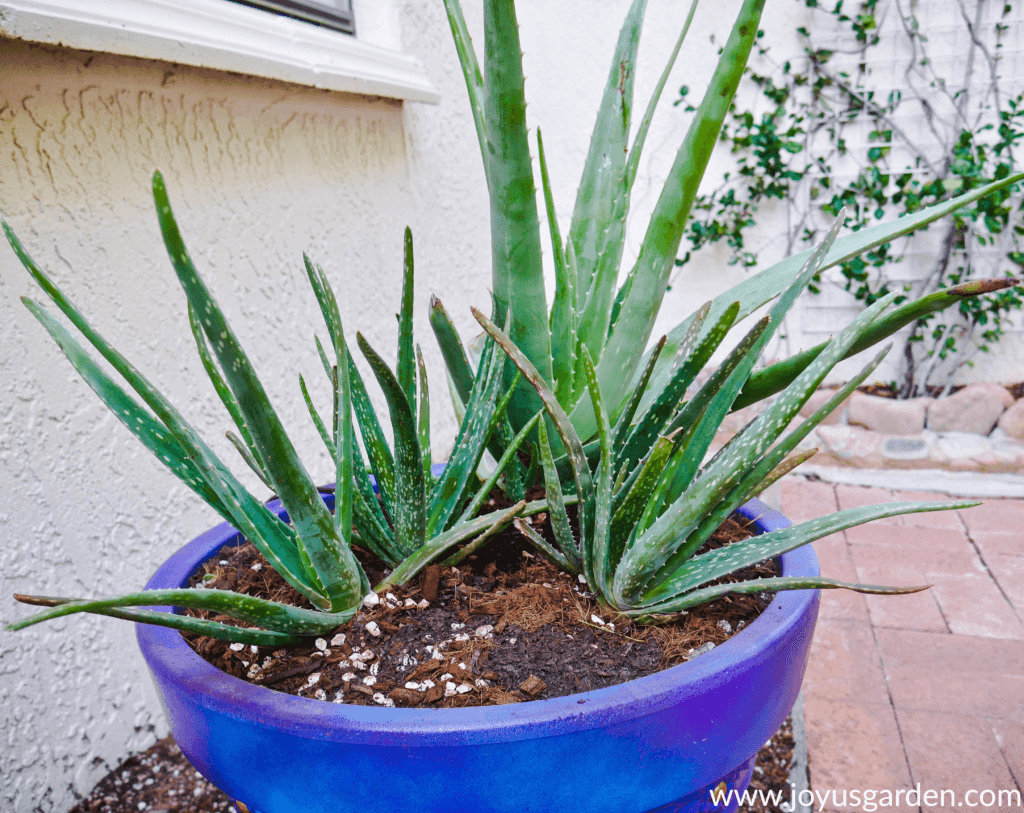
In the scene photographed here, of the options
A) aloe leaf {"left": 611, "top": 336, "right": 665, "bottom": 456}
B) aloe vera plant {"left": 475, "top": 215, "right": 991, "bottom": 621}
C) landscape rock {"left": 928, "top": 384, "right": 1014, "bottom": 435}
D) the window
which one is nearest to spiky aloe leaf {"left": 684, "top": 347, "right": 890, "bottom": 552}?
aloe vera plant {"left": 475, "top": 215, "right": 991, "bottom": 621}

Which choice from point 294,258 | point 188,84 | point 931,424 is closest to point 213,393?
point 294,258

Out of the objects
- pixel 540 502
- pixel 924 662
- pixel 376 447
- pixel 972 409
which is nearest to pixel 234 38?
pixel 376 447

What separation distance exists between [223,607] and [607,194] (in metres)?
0.55

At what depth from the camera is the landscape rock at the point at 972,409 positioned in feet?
8.25

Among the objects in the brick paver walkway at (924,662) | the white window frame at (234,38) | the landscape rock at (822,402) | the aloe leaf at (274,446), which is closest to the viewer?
the aloe leaf at (274,446)

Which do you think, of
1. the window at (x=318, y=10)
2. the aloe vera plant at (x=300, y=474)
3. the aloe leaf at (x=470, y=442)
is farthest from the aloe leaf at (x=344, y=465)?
the window at (x=318, y=10)

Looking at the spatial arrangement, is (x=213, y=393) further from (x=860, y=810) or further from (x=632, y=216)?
(x=632, y=216)

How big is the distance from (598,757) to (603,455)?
0.22 m

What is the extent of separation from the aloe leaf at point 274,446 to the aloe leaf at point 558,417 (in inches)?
5.9

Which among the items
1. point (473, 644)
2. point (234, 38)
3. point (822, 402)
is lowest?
point (822, 402)

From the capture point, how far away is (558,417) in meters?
0.56

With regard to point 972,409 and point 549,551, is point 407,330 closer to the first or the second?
point 549,551

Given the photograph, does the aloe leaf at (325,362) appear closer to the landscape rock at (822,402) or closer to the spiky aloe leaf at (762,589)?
the spiky aloe leaf at (762,589)

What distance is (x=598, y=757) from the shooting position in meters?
0.46
